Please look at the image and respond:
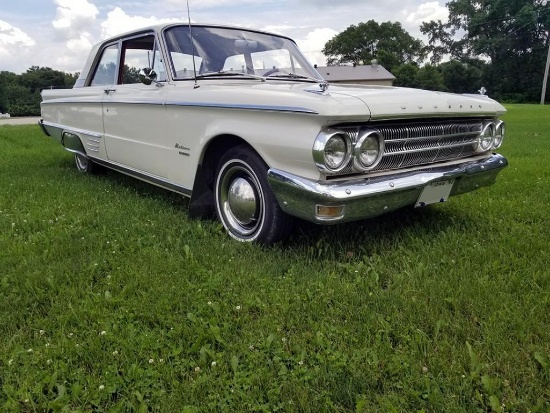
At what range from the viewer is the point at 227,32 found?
166 inches

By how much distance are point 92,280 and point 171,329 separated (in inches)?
31.3

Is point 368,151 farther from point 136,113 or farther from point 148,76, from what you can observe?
point 136,113

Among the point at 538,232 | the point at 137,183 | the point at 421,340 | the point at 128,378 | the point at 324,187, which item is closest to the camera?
the point at 128,378

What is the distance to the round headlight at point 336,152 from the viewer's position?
274 cm

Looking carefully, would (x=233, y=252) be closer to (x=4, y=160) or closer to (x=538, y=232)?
(x=538, y=232)

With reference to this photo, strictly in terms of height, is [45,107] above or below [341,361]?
above

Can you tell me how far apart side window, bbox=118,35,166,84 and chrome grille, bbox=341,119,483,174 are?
2061mm

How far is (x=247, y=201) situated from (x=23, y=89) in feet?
160

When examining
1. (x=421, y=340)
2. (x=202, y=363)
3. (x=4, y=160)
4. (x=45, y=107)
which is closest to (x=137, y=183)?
(x=45, y=107)

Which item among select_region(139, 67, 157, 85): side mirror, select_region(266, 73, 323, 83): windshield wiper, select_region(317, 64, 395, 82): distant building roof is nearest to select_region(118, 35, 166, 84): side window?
select_region(139, 67, 157, 85): side mirror

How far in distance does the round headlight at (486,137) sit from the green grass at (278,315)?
551 mm

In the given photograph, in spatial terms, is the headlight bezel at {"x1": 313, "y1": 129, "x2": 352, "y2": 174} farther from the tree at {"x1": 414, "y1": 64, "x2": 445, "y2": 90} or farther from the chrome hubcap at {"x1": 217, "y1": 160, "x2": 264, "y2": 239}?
the tree at {"x1": 414, "y1": 64, "x2": 445, "y2": 90}

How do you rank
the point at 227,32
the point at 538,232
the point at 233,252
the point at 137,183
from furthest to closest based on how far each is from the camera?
the point at 137,183, the point at 227,32, the point at 538,232, the point at 233,252

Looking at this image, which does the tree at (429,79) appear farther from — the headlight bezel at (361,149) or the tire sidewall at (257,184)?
the headlight bezel at (361,149)
